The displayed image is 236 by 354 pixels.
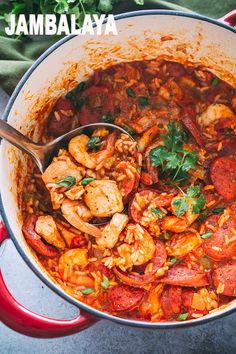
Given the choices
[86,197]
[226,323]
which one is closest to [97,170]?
[86,197]

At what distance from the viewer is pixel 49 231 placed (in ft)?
7.54

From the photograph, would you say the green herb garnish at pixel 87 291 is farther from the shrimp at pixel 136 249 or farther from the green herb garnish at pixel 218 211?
the green herb garnish at pixel 218 211

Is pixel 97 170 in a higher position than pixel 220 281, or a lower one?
higher

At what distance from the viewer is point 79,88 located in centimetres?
254

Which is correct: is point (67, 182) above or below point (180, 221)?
above

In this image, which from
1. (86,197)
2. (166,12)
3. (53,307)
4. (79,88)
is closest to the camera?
(166,12)

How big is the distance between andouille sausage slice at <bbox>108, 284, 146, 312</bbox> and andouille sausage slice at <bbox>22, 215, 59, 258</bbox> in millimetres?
311

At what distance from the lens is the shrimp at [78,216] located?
2.33 metres

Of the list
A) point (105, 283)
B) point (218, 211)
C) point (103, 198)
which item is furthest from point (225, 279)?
point (103, 198)

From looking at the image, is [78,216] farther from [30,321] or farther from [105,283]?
[30,321]

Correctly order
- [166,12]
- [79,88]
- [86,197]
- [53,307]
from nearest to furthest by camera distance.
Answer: [166,12] < [86,197] < [79,88] < [53,307]

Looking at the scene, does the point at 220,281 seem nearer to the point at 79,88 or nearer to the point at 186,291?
the point at 186,291

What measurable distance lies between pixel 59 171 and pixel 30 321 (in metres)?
0.63

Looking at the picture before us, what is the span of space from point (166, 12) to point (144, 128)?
0.53 m
